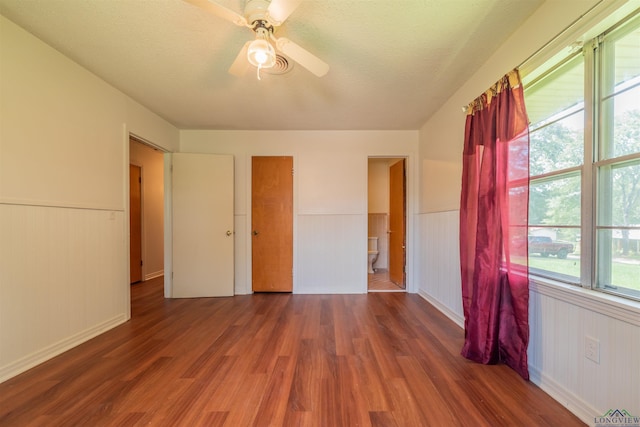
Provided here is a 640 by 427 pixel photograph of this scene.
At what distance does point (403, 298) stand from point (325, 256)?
1.18 meters

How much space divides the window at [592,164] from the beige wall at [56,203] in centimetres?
342

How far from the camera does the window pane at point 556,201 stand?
1402 mm

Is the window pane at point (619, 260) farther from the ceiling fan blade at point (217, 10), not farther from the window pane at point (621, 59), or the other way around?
the ceiling fan blade at point (217, 10)

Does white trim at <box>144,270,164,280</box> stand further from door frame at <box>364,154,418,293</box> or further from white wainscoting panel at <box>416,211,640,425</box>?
white wainscoting panel at <box>416,211,640,425</box>

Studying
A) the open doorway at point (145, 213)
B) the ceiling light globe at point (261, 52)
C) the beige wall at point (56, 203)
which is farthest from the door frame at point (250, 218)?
the ceiling light globe at point (261, 52)

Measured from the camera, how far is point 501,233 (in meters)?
1.62

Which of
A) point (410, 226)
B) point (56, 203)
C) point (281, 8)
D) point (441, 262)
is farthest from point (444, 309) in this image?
point (56, 203)

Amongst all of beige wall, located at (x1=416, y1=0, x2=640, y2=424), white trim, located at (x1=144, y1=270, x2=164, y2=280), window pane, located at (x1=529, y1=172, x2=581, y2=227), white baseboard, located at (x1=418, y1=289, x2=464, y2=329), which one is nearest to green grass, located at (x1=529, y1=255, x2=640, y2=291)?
beige wall, located at (x1=416, y1=0, x2=640, y2=424)

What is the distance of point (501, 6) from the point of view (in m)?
1.46

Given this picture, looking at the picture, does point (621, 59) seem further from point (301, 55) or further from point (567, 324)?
point (301, 55)

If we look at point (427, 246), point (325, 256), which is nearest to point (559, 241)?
point (427, 246)

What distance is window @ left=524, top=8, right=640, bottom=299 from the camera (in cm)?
117

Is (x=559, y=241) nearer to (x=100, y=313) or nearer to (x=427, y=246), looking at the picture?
(x=427, y=246)

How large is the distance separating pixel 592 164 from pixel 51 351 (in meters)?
3.70
